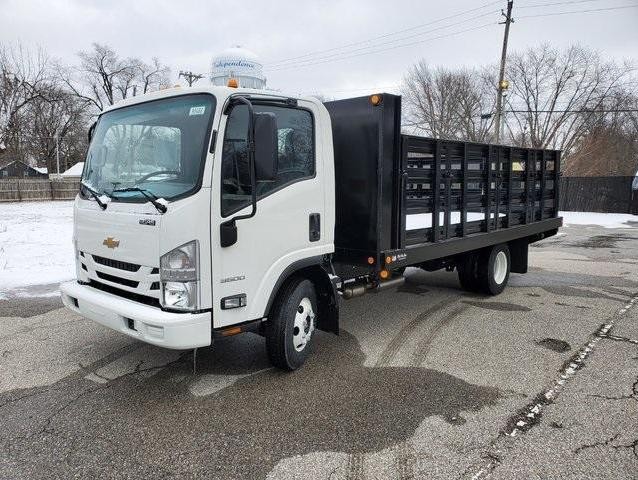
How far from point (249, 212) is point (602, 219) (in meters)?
24.9

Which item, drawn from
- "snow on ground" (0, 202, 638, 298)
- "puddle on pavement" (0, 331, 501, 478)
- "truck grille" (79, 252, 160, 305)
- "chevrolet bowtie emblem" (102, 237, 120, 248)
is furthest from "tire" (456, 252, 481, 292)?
"chevrolet bowtie emblem" (102, 237, 120, 248)

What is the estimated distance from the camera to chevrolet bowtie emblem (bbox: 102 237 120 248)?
376cm

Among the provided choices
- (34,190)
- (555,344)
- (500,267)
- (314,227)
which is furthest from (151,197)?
(34,190)

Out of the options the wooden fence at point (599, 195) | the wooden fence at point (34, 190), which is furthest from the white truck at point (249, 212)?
the wooden fence at point (34, 190)

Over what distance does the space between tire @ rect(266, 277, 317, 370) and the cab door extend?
267mm

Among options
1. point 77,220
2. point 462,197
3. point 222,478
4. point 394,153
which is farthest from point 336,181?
point 222,478

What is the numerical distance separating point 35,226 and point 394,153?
45.6ft

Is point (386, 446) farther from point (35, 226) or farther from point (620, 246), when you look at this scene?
point (35, 226)

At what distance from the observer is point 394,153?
478cm

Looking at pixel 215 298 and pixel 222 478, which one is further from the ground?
pixel 215 298

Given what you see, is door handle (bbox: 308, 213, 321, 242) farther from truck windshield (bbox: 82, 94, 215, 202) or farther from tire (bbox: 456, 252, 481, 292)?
tire (bbox: 456, 252, 481, 292)

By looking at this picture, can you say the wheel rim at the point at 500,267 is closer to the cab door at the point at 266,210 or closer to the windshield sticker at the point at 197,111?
the cab door at the point at 266,210

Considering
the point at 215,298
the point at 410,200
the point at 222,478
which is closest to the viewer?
the point at 222,478

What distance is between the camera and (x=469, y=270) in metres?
7.27
